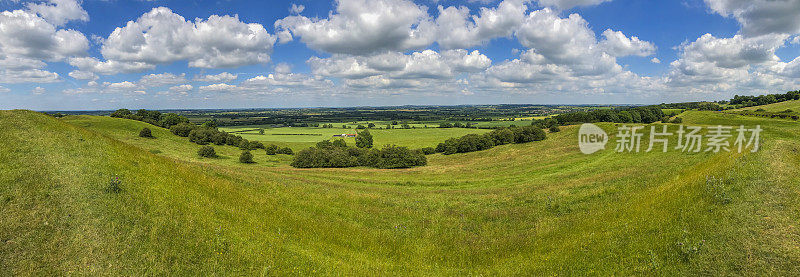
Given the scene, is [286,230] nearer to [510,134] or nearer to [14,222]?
[14,222]

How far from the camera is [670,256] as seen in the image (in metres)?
8.69

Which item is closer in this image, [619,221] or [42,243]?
[42,243]

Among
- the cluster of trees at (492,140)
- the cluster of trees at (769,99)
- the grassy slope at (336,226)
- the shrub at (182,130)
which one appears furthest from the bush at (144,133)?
the cluster of trees at (769,99)

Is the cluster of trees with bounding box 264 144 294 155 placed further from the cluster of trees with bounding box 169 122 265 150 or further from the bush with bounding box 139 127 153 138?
the bush with bounding box 139 127 153 138

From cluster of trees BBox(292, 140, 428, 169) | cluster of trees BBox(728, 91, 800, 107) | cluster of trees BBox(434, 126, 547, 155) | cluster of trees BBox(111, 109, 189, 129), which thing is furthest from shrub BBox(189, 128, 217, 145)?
cluster of trees BBox(728, 91, 800, 107)

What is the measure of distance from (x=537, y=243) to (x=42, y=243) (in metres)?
16.0

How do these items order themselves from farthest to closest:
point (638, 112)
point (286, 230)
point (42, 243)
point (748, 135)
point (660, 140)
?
1. point (638, 112)
2. point (660, 140)
3. point (748, 135)
4. point (286, 230)
5. point (42, 243)

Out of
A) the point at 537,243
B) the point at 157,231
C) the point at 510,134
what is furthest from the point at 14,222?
the point at 510,134

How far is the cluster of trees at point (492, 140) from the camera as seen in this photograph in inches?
3265

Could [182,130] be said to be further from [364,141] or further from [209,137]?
[364,141]

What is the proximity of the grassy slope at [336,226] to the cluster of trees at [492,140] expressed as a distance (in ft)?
215

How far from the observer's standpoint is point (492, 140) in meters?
86.2

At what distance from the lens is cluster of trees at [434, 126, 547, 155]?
82.9m

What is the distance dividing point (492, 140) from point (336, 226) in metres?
78.9
